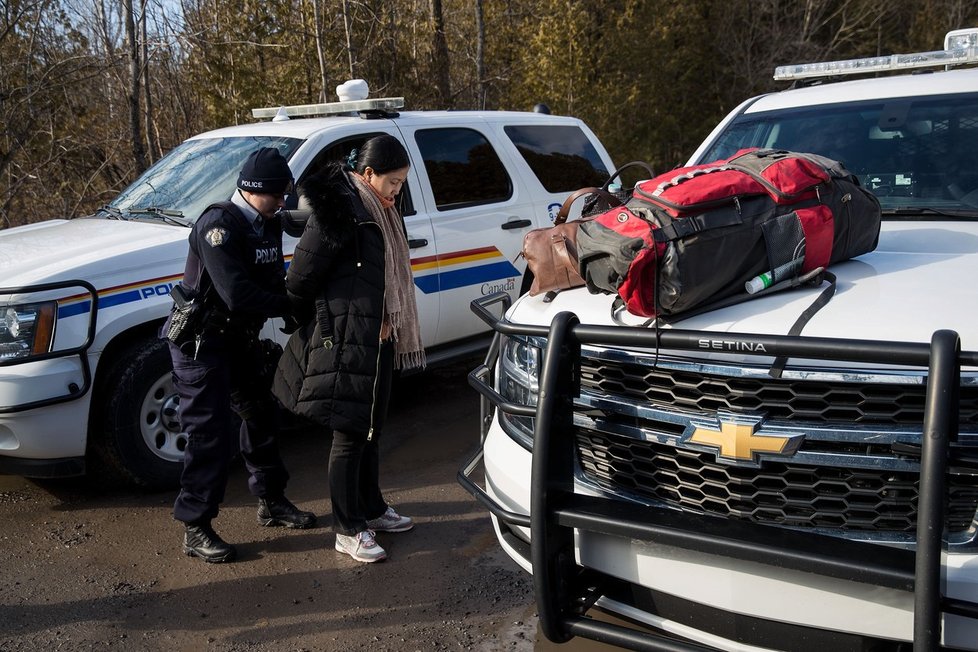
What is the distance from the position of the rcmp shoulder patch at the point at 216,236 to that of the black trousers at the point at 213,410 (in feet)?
1.39

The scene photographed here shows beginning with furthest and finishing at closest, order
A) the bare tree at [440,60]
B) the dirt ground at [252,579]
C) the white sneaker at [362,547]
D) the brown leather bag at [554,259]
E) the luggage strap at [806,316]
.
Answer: the bare tree at [440,60]
the white sneaker at [362,547]
the dirt ground at [252,579]
the brown leather bag at [554,259]
the luggage strap at [806,316]

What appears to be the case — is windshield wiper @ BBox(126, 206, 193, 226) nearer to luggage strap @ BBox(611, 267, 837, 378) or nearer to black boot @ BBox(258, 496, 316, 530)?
black boot @ BBox(258, 496, 316, 530)

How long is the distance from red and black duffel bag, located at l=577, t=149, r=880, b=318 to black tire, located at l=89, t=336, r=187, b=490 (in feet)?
8.74

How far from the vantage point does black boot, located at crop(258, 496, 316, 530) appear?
14.1 ft

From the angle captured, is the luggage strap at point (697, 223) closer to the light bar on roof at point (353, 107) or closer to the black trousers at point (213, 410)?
the black trousers at point (213, 410)

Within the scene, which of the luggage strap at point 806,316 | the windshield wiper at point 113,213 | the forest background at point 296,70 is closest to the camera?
the luggage strap at point 806,316

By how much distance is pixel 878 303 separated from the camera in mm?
2447

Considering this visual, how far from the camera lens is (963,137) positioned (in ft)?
12.6

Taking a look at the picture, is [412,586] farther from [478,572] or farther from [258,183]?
[258,183]

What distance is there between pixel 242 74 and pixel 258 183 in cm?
779

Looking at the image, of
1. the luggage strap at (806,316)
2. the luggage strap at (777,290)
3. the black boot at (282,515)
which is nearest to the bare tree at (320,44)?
the black boot at (282,515)

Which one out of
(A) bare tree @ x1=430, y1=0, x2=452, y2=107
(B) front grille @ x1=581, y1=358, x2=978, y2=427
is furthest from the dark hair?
(A) bare tree @ x1=430, y1=0, x2=452, y2=107

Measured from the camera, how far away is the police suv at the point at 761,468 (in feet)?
6.66

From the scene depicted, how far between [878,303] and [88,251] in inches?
149
